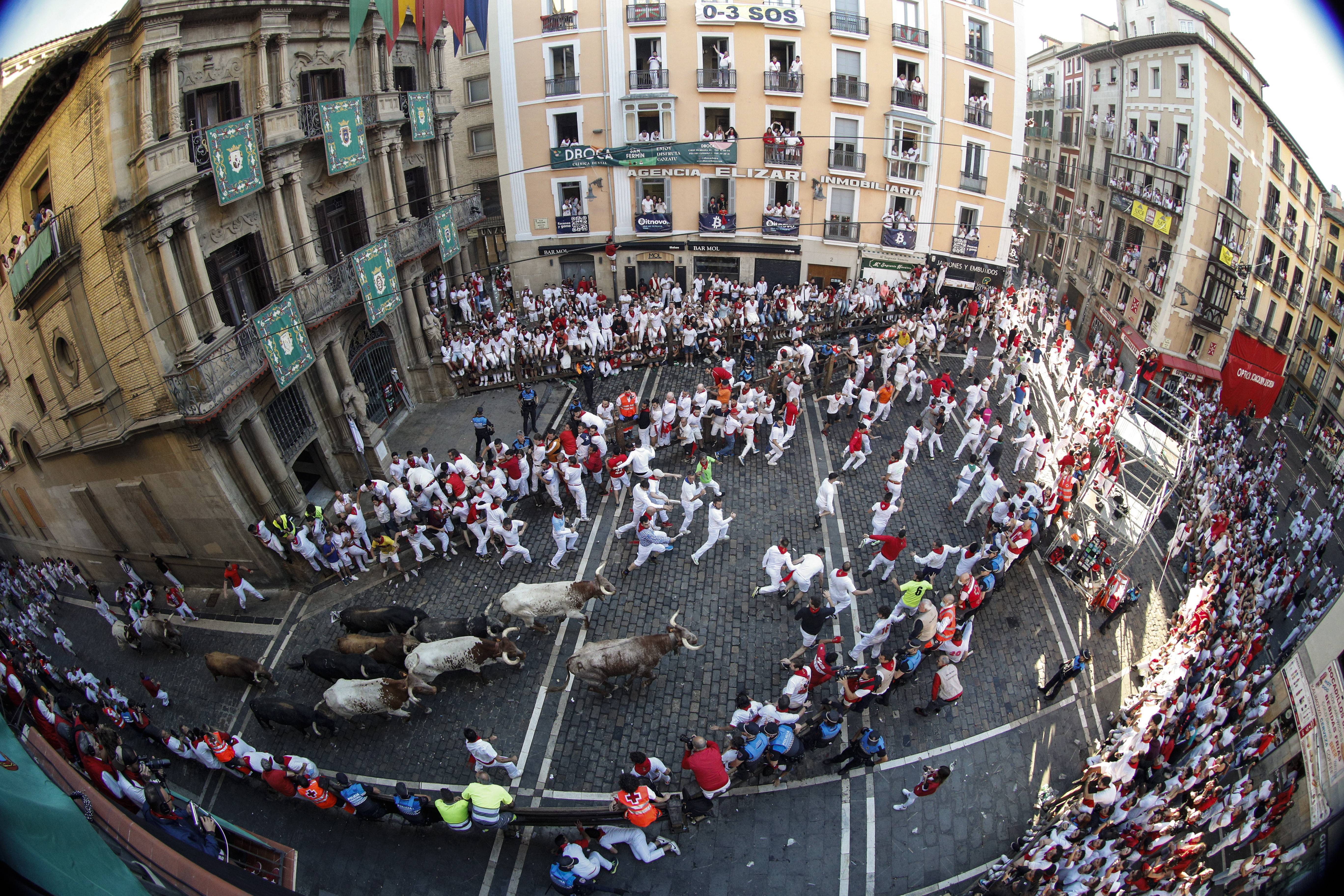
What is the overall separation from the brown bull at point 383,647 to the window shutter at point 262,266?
931cm

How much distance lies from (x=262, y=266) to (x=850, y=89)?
24564 mm

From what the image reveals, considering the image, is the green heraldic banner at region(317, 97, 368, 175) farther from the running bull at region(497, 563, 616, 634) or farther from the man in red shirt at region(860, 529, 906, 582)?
the man in red shirt at region(860, 529, 906, 582)

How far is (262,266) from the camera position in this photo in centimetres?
1772

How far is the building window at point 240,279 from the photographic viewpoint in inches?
635

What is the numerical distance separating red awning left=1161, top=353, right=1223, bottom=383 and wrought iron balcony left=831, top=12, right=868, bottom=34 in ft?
63.0

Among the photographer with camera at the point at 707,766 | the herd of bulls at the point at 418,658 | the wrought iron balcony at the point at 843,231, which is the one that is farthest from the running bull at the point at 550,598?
the wrought iron balcony at the point at 843,231

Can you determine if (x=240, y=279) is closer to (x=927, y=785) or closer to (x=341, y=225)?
(x=341, y=225)

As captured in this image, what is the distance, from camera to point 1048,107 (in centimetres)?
2558

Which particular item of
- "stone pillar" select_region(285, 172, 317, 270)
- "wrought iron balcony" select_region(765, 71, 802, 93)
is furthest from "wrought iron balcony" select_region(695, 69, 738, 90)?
"stone pillar" select_region(285, 172, 317, 270)

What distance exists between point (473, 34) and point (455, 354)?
54.4ft

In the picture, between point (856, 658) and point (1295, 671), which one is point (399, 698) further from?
point (1295, 671)

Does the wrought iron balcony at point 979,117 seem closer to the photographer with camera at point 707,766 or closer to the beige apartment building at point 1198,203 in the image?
the beige apartment building at point 1198,203

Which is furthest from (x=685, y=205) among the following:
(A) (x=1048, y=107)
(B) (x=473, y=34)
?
(A) (x=1048, y=107)

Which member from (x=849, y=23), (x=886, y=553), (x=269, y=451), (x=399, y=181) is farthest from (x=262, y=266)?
(x=849, y=23)
